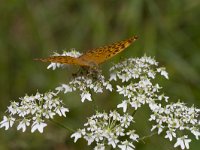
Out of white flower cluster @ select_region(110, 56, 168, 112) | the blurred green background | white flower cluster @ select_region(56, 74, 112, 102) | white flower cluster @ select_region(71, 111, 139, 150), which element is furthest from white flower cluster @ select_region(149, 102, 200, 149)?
the blurred green background

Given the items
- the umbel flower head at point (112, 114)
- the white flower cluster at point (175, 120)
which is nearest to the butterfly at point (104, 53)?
the umbel flower head at point (112, 114)

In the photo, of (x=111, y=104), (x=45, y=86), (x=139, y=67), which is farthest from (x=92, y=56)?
(x=45, y=86)

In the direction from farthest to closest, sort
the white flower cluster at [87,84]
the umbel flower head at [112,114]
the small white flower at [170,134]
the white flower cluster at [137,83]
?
the white flower cluster at [87,84] → the white flower cluster at [137,83] → the small white flower at [170,134] → the umbel flower head at [112,114]

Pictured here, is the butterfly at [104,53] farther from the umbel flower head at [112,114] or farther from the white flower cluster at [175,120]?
the white flower cluster at [175,120]

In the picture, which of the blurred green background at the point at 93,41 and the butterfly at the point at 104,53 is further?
the blurred green background at the point at 93,41

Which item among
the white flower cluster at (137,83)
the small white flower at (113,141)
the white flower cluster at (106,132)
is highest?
the white flower cluster at (137,83)

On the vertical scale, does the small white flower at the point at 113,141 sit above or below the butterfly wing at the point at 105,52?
below

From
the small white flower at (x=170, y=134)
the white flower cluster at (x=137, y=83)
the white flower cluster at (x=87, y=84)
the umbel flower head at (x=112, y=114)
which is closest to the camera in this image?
the umbel flower head at (x=112, y=114)

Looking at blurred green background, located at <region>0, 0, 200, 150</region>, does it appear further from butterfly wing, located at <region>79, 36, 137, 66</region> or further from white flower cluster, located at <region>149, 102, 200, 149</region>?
butterfly wing, located at <region>79, 36, 137, 66</region>
